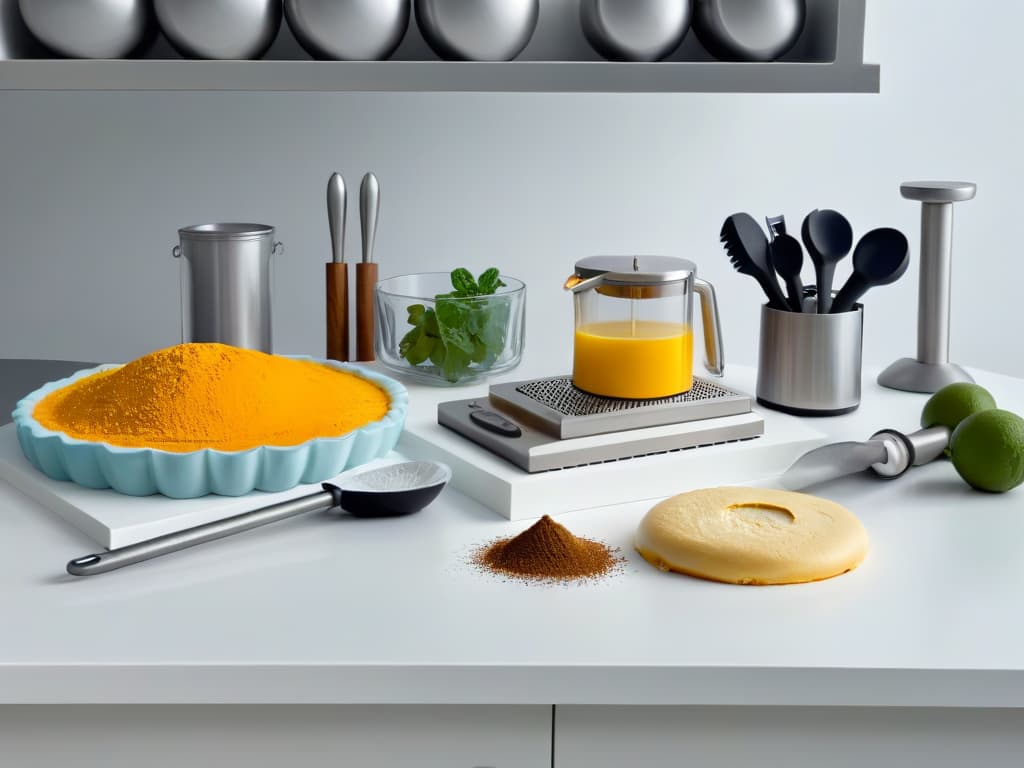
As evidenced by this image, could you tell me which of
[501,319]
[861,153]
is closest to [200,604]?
[501,319]

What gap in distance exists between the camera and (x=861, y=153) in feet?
6.50

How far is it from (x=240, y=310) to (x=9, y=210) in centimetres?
63

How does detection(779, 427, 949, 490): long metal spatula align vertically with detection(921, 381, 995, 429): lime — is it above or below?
below

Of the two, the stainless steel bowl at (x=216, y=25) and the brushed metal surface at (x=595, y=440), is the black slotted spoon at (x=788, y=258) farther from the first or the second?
the stainless steel bowl at (x=216, y=25)

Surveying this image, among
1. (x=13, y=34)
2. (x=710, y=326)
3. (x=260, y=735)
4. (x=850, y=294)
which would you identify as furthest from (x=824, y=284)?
(x=13, y=34)

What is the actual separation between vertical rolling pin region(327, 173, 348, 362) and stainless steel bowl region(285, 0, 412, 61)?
0.65 feet

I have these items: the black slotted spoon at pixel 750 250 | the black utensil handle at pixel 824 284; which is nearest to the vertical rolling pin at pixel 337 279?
the black slotted spoon at pixel 750 250

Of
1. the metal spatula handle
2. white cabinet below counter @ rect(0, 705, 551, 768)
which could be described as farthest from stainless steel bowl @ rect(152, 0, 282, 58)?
white cabinet below counter @ rect(0, 705, 551, 768)

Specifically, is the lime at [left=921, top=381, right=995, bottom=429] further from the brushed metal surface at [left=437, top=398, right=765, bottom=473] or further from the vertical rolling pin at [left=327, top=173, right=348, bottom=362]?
the vertical rolling pin at [left=327, top=173, right=348, bottom=362]

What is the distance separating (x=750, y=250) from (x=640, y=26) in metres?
0.34

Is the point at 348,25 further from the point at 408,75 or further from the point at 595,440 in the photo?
the point at 595,440

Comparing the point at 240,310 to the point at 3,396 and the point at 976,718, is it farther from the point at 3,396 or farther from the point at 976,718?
the point at 976,718

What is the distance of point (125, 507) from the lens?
1.06 meters

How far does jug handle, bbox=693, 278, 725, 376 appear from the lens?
1301 millimetres
